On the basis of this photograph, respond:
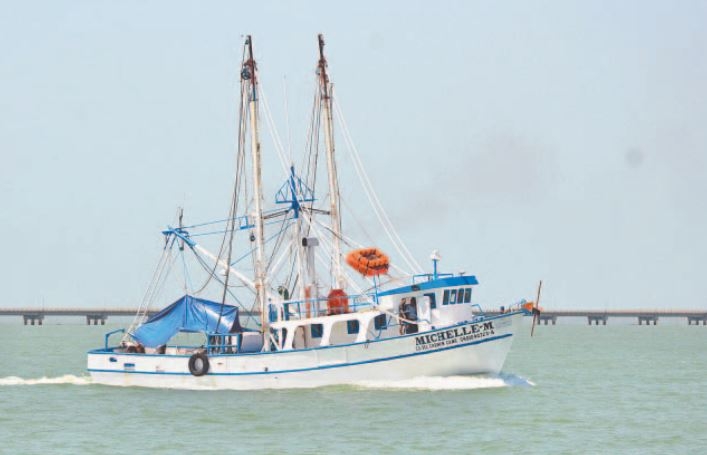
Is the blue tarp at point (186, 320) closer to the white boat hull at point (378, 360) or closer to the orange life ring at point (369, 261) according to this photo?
the white boat hull at point (378, 360)

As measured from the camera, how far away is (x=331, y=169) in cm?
5672

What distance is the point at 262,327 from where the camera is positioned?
2105 inches

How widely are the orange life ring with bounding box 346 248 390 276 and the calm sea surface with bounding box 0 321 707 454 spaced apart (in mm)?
5346

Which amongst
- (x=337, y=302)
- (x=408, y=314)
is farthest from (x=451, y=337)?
(x=337, y=302)

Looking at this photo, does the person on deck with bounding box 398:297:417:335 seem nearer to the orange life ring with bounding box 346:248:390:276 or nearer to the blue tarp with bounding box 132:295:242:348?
the orange life ring with bounding box 346:248:390:276

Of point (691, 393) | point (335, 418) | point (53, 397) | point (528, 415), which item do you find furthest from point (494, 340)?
point (53, 397)

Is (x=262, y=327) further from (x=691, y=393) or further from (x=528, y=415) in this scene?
(x=691, y=393)

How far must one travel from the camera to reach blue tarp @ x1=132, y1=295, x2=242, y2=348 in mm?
56062

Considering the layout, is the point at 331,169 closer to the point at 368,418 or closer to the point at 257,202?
the point at 257,202

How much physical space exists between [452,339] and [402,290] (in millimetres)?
3252

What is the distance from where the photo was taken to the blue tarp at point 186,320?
184 feet

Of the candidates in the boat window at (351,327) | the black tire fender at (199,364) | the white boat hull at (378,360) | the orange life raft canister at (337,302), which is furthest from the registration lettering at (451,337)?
the black tire fender at (199,364)

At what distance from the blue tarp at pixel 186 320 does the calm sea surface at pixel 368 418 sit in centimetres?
301

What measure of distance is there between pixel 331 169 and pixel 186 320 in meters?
10.0
